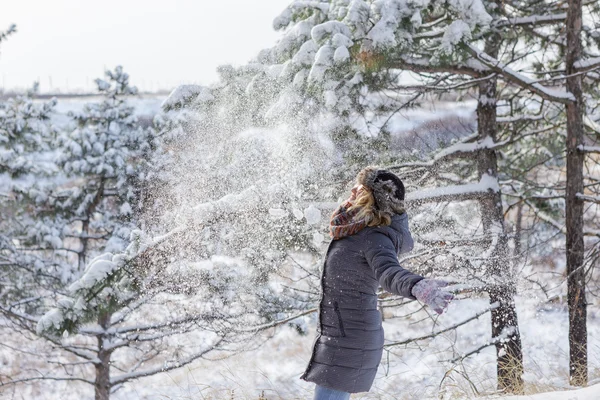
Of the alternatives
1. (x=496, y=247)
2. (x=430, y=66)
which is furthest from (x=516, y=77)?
(x=496, y=247)

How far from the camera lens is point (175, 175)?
9.53 meters

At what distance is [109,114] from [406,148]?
713 centimetres

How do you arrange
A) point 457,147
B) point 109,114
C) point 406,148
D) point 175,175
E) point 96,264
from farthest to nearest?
point 109,114, point 175,175, point 406,148, point 457,147, point 96,264

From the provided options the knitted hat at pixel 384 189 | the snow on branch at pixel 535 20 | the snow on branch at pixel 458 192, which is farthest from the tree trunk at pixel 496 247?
the knitted hat at pixel 384 189

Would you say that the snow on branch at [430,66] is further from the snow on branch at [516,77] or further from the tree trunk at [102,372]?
the tree trunk at [102,372]

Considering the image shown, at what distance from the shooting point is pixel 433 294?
2.57 m

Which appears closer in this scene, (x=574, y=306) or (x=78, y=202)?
(x=574, y=306)

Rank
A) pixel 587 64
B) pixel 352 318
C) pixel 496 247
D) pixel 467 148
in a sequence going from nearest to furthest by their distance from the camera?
pixel 352 318, pixel 496 247, pixel 587 64, pixel 467 148

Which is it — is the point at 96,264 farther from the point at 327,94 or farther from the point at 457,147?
the point at 457,147

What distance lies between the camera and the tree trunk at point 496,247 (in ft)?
23.7

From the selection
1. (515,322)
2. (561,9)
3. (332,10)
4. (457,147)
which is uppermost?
(561,9)

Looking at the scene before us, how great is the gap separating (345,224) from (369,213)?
0.13 metres

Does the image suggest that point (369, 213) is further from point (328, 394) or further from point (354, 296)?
point (328, 394)

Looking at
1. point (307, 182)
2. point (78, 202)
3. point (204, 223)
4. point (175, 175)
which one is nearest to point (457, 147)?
point (307, 182)
